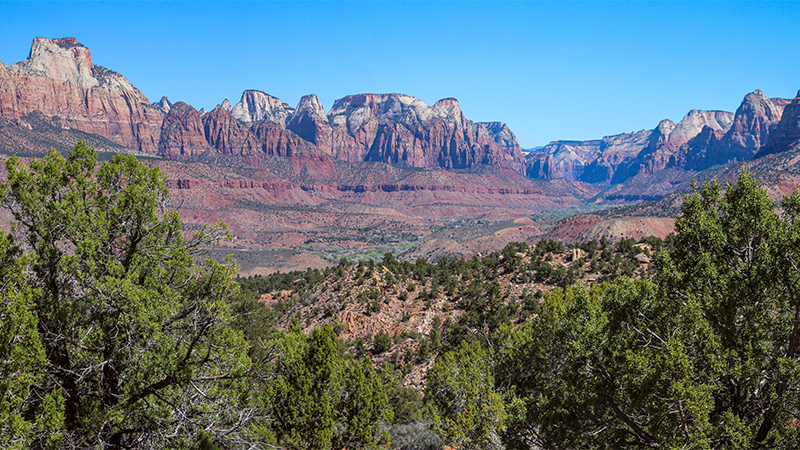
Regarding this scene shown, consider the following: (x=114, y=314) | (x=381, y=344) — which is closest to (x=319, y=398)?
(x=114, y=314)

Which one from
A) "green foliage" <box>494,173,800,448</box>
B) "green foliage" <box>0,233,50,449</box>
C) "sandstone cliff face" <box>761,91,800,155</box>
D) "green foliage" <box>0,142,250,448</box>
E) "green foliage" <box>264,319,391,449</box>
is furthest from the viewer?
"sandstone cliff face" <box>761,91,800,155</box>

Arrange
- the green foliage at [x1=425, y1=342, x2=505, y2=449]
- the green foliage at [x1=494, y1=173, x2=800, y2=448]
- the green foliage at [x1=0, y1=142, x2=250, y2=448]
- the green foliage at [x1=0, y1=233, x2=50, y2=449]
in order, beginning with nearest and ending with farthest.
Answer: the green foliage at [x1=0, y1=233, x2=50, y2=449]
the green foliage at [x1=0, y1=142, x2=250, y2=448]
the green foliage at [x1=494, y1=173, x2=800, y2=448]
the green foliage at [x1=425, y1=342, x2=505, y2=449]

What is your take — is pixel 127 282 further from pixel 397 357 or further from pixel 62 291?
pixel 397 357

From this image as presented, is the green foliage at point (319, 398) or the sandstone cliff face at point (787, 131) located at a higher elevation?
the sandstone cliff face at point (787, 131)

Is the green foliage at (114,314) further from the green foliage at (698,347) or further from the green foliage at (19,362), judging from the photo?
the green foliage at (698,347)

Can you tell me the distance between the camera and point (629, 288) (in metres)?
12.7

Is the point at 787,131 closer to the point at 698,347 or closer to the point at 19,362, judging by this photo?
the point at 698,347

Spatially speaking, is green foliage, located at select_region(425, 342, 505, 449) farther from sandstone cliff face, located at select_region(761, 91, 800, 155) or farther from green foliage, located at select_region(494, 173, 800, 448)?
sandstone cliff face, located at select_region(761, 91, 800, 155)

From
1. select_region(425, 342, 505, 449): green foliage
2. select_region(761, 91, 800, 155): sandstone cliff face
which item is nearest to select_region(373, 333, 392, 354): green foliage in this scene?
select_region(425, 342, 505, 449): green foliage

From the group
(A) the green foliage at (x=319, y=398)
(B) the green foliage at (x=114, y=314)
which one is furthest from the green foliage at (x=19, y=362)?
→ (A) the green foliage at (x=319, y=398)

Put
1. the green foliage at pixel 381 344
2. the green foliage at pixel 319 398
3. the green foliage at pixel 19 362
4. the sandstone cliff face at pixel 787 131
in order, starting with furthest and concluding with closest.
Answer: the sandstone cliff face at pixel 787 131, the green foliage at pixel 381 344, the green foliage at pixel 319 398, the green foliage at pixel 19 362

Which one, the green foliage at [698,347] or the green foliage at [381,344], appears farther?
the green foliage at [381,344]

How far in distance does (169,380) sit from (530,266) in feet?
119

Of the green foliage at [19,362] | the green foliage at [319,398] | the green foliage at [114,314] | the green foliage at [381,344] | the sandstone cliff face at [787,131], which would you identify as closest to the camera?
the green foliage at [19,362]
